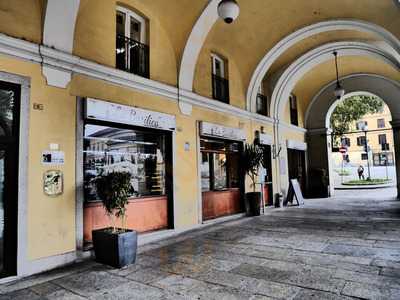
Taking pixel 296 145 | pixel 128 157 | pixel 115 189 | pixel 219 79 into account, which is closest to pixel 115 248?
pixel 115 189

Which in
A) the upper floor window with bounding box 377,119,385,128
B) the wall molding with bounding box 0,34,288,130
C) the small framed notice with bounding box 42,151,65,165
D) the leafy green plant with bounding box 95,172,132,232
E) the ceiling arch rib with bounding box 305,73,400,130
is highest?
the upper floor window with bounding box 377,119,385,128

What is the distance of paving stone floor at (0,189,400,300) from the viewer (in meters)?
3.45

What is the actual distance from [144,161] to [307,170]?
35.0 ft

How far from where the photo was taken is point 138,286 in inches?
146

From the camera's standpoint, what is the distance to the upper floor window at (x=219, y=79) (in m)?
8.91

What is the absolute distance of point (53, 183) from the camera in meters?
4.71

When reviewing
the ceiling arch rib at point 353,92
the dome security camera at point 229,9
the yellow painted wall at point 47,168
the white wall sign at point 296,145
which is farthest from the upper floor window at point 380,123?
the yellow painted wall at point 47,168

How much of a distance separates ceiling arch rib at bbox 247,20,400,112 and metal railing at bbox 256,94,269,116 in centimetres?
85

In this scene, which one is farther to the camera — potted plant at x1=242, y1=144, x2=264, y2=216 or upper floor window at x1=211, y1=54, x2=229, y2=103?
potted plant at x1=242, y1=144, x2=264, y2=216

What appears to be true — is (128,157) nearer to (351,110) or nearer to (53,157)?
(53,157)

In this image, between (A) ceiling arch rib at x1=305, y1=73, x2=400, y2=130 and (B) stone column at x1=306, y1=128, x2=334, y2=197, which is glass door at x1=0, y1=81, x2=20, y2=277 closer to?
(B) stone column at x1=306, y1=128, x2=334, y2=197

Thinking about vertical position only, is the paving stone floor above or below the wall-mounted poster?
below

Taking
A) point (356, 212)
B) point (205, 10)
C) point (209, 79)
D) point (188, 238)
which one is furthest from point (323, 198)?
point (205, 10)

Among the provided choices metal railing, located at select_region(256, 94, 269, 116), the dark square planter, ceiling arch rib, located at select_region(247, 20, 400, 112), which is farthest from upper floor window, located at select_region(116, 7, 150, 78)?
metal railing, located at select_region(256, 94, 269, 116)
